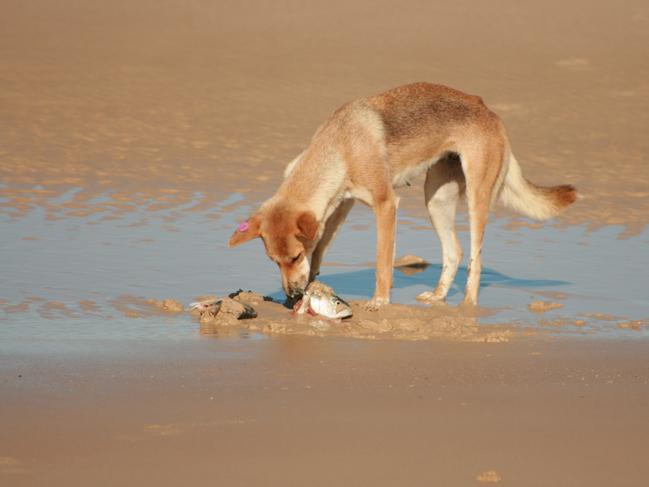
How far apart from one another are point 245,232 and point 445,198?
7.58 ft

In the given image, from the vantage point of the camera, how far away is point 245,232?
28.5ft

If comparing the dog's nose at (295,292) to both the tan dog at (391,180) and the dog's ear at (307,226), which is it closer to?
the tan dog at (391,180)

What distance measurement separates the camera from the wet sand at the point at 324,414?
15.5 ft

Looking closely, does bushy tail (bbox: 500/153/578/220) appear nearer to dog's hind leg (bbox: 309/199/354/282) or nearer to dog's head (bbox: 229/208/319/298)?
dog's hind leg (bbox: 309/199/354/282)

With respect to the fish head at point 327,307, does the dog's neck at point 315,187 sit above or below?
above

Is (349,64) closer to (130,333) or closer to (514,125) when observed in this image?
(514,125)

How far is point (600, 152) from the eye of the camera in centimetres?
1711

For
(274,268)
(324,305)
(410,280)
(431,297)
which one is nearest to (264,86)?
(274,268)

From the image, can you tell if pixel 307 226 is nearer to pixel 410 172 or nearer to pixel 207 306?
pixel 207 306

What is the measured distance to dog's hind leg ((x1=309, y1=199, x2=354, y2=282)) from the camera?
9.39 metres

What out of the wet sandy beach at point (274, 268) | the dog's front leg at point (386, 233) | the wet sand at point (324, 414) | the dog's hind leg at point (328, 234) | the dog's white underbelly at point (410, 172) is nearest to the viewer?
the wet sand at point (324, 414)

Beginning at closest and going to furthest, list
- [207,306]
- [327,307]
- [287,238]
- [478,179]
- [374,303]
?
[207,306]
[327,307]
[287,238]
[374,303]
[478,179]

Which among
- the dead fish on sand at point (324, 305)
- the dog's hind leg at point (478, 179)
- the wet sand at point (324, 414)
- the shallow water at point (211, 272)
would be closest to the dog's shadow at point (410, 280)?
the shallow water at point (211, 272)

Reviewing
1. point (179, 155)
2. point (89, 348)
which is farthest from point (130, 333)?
point (179, 155)
